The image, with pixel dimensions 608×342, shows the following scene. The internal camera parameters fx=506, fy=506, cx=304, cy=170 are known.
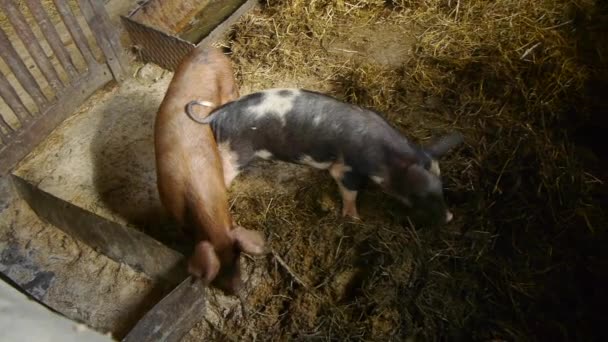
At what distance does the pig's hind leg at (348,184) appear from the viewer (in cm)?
310

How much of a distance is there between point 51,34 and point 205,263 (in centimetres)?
234

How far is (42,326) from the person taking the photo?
109cm

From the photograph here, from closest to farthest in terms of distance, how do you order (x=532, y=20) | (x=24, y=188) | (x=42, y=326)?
(x=42, y=326) → (x=24, y=188) → (x=532, y=20)

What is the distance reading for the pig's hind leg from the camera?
3100 millimetres

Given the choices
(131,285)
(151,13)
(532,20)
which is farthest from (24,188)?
(532,20)

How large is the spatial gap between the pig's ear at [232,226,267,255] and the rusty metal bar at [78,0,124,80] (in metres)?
2.32

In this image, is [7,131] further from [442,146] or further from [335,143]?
[442,146]

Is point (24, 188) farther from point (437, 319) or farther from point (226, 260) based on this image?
point (437, 319)

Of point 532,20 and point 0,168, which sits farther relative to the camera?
point 532,20

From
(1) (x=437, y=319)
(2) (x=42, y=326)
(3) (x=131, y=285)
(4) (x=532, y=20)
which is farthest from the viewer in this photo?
(4) (x=532, y=20)

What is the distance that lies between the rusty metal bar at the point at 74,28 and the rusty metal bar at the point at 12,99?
61 centimetres

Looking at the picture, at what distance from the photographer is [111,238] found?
311cm

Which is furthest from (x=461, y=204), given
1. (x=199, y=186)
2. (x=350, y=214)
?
(x=199, y=186)

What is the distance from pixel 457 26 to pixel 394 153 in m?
1.86
